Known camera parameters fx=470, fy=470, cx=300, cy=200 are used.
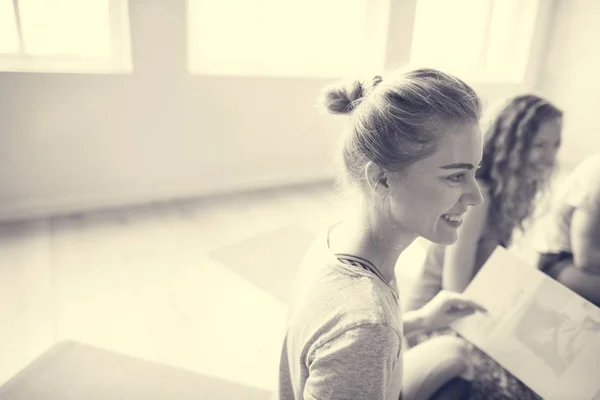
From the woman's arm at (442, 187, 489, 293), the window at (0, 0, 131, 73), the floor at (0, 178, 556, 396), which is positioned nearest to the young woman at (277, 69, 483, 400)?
the woman's arm at (442, 187, 489, 293)

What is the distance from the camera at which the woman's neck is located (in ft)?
2.53

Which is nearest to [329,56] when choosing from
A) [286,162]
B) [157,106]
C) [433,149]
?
[286,162]

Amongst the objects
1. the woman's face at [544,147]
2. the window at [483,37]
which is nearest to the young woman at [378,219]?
the woman's face at [544,147]

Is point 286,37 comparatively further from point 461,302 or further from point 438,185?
point 438,185

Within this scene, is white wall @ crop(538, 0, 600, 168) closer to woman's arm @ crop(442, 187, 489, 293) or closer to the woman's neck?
woman's arm @ crop(442, 187, 489, 293)

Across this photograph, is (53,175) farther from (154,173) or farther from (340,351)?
(340,351)

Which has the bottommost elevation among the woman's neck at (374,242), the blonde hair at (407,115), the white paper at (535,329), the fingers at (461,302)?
the white paper at (535,329)

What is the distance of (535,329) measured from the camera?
1161 mm

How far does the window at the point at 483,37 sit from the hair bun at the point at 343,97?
3357 mm

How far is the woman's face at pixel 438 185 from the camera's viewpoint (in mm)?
734

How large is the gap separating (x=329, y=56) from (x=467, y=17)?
1.52 metres

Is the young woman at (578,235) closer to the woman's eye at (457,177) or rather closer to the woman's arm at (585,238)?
the woman's arm at (585,238)

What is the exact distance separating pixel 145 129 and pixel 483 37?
3189mm

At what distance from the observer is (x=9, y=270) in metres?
2.05
